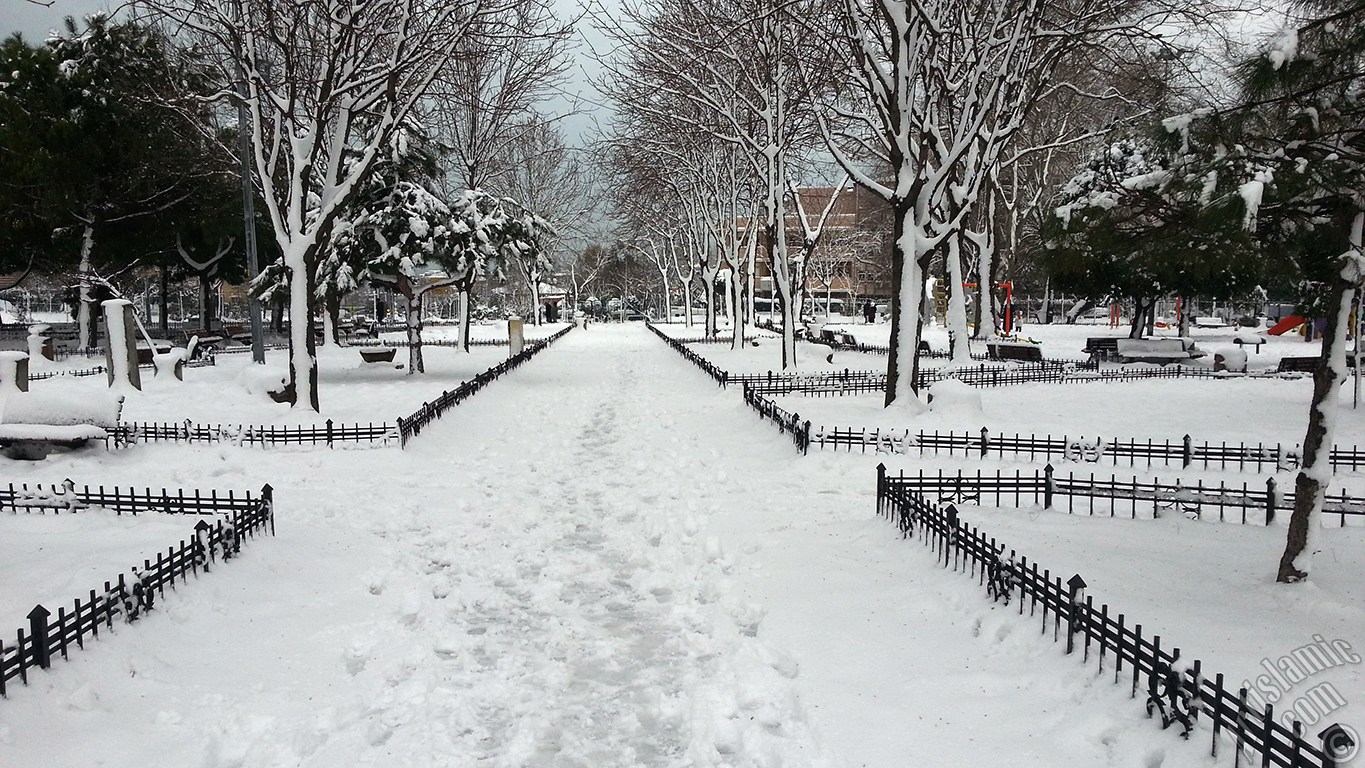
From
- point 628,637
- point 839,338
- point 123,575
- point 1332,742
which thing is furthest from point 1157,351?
point 123,575

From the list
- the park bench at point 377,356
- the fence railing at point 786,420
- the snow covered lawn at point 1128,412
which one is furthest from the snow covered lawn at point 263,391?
the snow covered lawn at point 1128,412

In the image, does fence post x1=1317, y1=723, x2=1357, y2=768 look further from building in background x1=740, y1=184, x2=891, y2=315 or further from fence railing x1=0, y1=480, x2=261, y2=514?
building in background x1=740, y1=184, x2=891, y2=315

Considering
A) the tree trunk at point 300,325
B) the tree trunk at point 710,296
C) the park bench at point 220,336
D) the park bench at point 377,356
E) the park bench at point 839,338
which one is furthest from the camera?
the tree trunk at point 710,296

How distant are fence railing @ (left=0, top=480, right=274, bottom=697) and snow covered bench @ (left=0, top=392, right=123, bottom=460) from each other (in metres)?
2.22

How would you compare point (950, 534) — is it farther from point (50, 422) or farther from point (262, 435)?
point (50, 422)

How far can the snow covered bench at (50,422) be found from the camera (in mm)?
13281

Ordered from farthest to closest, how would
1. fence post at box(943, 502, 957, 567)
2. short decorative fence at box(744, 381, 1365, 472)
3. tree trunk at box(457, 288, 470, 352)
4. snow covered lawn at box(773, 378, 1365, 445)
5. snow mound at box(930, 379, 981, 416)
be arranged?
tree trunk at box(457, 288, 470, 352), snow mound at box(930, 379, 981, 416), snow covered lawn at box(773, 378, 1365, 445), short decorative fence at box(744, 381, 1365, 472), fence post at box(943, 502, 957, 567)

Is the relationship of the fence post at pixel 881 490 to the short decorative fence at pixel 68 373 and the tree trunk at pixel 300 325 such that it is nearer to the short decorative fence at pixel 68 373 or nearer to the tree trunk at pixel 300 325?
the tree trunk at pixel 300 325

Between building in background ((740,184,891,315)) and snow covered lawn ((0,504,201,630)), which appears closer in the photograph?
snow covered lawn ((0,504,201,630))

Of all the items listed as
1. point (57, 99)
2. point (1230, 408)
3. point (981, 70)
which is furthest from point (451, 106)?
point (1230, 408)

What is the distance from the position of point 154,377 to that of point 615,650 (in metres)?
22.2

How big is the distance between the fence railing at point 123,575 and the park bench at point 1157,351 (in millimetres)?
31971

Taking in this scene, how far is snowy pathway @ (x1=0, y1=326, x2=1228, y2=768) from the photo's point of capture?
5.20 m

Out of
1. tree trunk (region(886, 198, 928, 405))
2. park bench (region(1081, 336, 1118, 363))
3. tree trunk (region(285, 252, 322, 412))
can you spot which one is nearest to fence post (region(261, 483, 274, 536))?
tree trunk (region(285, 252, 322, 412))
